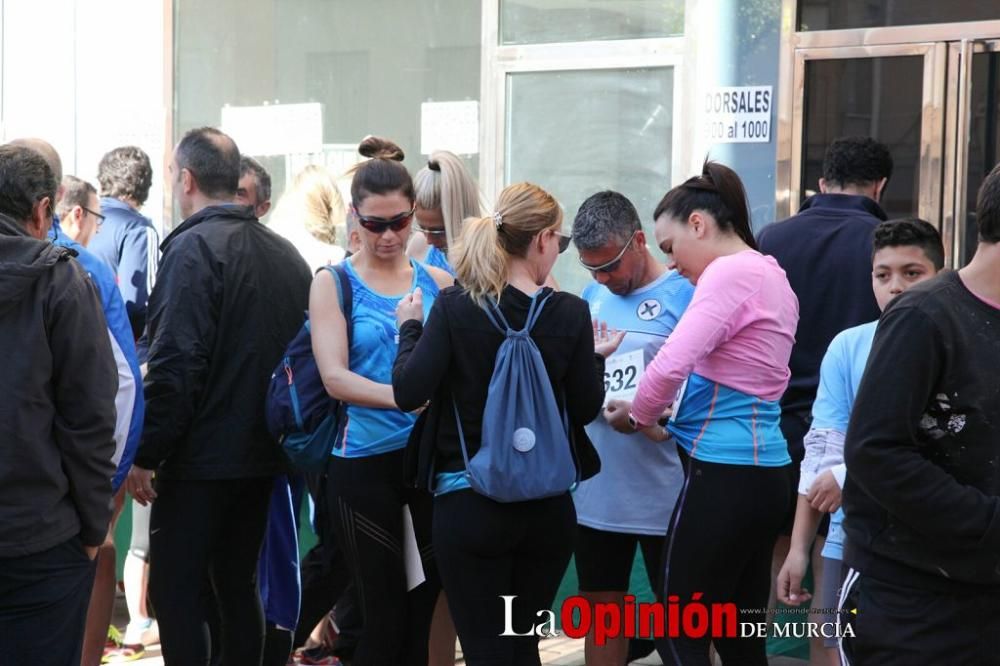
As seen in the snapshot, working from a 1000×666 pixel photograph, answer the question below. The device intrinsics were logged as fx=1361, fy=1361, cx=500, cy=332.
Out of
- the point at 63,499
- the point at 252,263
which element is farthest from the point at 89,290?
the point at 252,263

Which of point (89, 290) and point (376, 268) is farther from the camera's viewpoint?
point (376, 268)

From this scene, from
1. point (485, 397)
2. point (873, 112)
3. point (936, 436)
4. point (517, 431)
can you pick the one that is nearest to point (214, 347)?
point (485, 397)

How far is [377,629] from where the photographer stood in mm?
4328

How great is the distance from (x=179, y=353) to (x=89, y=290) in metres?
0.76

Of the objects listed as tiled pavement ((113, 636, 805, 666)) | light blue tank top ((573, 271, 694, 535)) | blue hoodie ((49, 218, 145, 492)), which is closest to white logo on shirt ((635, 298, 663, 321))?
light blue tank top ((573, 271, 694, 535))

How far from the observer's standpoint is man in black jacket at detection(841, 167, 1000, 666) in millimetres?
2805

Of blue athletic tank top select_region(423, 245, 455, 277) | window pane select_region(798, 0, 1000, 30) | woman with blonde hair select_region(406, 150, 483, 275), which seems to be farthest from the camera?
window pane select_region(798, 0, 1000, 30)

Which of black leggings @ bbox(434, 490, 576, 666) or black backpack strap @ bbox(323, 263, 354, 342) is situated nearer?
black leggings @ bbox(434, 490, 576, 666)

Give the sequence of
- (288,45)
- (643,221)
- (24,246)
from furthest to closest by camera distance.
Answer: (288,45) < (643,221) < (24,246)

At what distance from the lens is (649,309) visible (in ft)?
15.7

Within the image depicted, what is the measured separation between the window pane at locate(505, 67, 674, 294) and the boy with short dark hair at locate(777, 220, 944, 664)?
2.93m

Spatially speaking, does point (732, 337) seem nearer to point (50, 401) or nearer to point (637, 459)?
point (637, 459)

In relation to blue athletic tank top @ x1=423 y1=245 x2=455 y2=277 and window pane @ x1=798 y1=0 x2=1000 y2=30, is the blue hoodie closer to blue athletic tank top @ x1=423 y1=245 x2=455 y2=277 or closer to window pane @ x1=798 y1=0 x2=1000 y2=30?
blue athletic tank top @ x1=423 y1=245 x2=455 y2=277

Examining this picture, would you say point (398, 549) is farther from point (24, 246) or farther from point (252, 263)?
point (24, 246)
